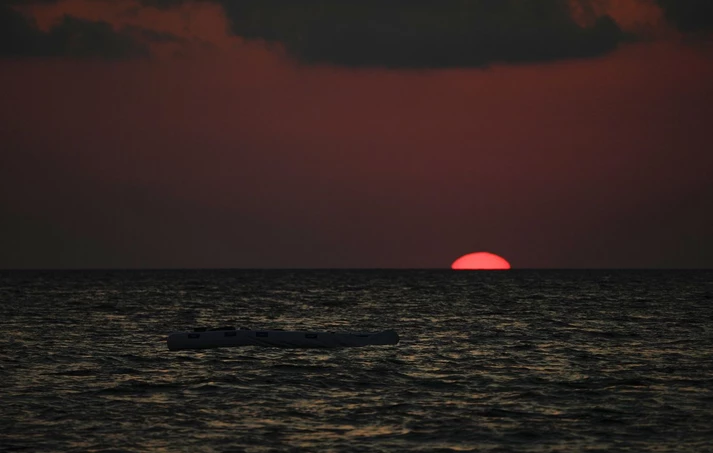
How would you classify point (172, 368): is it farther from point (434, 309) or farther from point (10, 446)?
point (434, 309)

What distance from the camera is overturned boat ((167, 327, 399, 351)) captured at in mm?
45938

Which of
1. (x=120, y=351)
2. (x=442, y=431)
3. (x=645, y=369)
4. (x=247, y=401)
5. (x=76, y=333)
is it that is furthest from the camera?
(x=76, y=333)

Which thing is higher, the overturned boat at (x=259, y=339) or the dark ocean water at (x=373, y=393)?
the overturned boat at (x=259, y=339)

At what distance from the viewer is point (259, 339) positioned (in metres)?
46.6

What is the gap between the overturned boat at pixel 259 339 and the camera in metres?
45.9

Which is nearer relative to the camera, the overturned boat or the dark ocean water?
the dark ocean water

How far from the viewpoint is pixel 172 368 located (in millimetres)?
39156

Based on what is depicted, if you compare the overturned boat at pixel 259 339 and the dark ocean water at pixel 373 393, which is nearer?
the dark ocean water at pixel 373 393

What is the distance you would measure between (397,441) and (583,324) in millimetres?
43973

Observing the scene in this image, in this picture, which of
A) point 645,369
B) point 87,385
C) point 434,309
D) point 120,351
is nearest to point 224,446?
point 87,385

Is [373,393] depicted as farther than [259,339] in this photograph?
No

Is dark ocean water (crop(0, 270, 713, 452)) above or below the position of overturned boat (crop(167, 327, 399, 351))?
below

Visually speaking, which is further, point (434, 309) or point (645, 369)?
point (434, 309)

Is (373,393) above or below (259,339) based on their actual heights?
below
